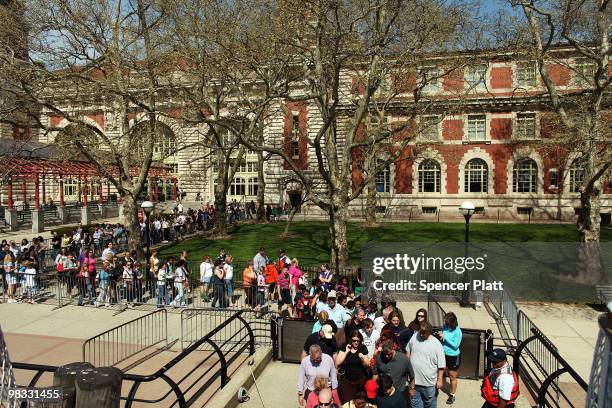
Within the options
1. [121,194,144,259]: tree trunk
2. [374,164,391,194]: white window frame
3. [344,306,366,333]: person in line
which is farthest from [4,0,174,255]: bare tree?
[374,164,391,194]: white window frame

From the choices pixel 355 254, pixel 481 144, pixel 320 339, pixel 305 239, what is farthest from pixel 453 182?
pixel 320 339

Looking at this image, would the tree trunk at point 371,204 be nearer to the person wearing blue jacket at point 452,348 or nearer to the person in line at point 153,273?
the person in line at point 153,273

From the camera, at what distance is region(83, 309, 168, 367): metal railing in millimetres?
11633

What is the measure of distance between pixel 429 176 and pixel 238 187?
19588 mm

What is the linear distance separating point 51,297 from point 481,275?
50.2 ft

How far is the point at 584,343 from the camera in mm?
13164

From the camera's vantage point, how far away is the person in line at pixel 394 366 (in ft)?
23.2

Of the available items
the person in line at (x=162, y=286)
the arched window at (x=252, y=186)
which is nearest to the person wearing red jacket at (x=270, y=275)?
the person in line at (x=162, y=286)

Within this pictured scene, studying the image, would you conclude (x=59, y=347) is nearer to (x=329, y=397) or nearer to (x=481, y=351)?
(x=329, y=397)

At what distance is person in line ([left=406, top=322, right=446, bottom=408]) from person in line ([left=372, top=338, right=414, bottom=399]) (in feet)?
1.84

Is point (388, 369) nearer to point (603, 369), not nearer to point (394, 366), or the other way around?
point (394, 366)

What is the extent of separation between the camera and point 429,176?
42.8m

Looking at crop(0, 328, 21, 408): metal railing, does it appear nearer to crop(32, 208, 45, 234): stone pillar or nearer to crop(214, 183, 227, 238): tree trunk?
crop(214, 183, 227, 238): tree trunk

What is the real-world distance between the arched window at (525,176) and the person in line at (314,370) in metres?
37.6
